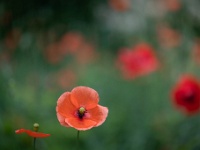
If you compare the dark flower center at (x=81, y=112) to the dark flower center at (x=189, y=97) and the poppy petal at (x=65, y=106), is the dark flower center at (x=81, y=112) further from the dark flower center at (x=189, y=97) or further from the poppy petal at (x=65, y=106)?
the dark flower center at (x=189, y=97)

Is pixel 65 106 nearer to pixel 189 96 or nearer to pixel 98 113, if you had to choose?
pixel 98 113

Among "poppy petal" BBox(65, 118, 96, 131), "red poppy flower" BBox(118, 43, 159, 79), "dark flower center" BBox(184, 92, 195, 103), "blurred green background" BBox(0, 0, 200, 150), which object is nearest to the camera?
"poppy petal" BBox(65, 118, 96, 131)

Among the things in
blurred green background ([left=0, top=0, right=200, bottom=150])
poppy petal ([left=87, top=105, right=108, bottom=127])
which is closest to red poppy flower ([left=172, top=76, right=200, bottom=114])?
blurred green background ([left=0, top=0, right=200, bottom=150])

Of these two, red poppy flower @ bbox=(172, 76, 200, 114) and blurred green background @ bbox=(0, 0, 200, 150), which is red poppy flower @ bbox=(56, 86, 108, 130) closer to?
blurred green background @ bbox=(0, 0, 200, 150)

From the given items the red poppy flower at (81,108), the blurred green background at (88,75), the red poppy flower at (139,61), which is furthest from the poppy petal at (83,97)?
the red poppy flower at (139,61)

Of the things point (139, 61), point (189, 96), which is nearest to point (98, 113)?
point (189, 96)

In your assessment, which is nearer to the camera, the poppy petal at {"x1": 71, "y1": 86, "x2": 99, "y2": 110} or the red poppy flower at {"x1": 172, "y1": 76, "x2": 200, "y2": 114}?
the poppy petal at {"x1": 71, "y1": 86, "x2": 99, "y2": 110}
